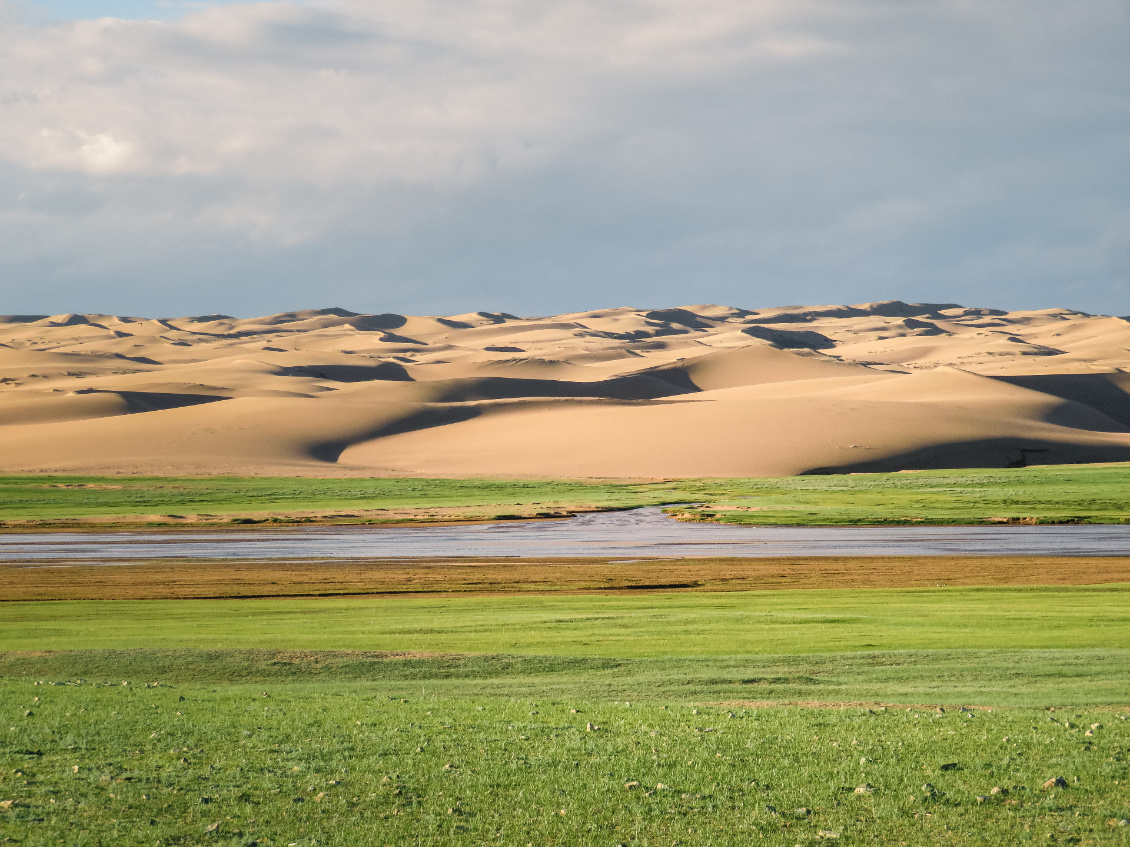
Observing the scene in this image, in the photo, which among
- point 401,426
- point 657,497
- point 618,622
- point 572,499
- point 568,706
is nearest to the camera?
point 568,706

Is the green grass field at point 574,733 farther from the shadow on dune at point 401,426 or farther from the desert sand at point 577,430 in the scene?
the shadow on dune at point 401,426

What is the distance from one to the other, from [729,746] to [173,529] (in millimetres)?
43546

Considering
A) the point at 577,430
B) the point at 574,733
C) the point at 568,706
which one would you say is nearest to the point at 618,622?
the point at 568,706

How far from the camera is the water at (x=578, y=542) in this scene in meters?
36.9

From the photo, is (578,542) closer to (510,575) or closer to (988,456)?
(510,575)

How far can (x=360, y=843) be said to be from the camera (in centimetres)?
758

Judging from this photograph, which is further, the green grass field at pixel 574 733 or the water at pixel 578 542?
the water at pixel 578 542

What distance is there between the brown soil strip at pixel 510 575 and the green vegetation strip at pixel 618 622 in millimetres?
1946

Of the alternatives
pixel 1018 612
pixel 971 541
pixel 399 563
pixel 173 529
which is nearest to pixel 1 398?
pixel 173 529

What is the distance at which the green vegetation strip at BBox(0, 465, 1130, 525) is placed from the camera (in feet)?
171

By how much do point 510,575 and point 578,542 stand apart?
36.0 ft

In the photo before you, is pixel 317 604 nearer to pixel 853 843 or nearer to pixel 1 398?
pixel 853 843

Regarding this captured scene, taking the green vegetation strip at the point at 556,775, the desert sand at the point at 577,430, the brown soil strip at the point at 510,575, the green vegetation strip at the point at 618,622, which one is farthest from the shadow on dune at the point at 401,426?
the green vegetation strip at the point at 556,775

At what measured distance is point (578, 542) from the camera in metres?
41.4
